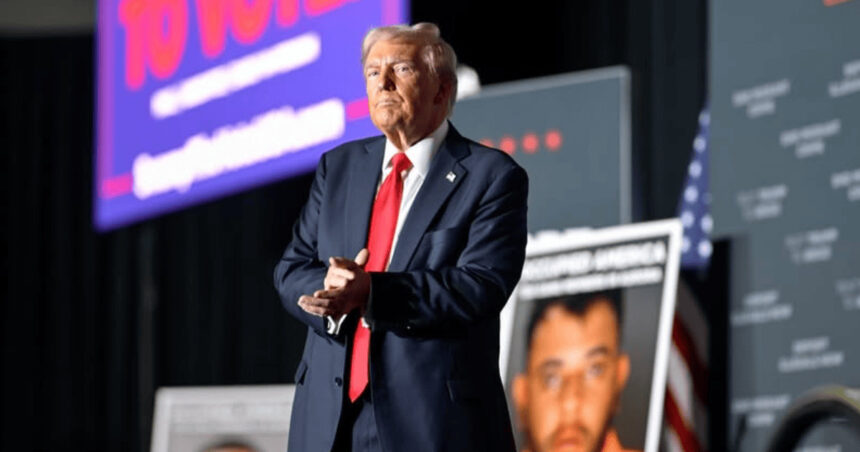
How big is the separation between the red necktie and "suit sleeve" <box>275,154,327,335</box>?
0.06 m

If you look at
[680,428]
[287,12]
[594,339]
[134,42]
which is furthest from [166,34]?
A: [680,428]

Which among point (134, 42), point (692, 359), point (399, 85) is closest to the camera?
point (399, 85)

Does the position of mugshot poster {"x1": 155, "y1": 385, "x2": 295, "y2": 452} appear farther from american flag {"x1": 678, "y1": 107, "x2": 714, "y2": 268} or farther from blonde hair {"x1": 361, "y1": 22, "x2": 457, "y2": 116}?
blonde hair {"x1": 361, "y1": 22, "x2": 457, "y2": 116}

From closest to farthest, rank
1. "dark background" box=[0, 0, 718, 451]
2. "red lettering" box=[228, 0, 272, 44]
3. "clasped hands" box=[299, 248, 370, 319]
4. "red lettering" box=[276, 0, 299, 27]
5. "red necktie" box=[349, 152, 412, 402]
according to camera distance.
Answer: "clasped hands" box=[299, 248, 370, 319], "red necktie" box=[349, 152, 412, 402], "red lettering" box=[276, 0, 299, 27], "red lettering" box=[228, 0, 272, 44], "dark background" box=[0, 0, 718, 451]

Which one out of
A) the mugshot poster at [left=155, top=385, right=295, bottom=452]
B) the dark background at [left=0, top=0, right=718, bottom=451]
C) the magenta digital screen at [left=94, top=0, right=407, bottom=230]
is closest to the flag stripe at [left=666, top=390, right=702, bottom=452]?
the mugshot poster at [left=155, top=385, right=295, bottom=452]

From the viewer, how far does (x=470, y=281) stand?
1884mm

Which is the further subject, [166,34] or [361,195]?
[166,34]

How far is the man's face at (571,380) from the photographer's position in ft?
12.3

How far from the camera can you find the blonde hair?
2.00 meters

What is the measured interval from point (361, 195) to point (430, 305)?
23 centimetres

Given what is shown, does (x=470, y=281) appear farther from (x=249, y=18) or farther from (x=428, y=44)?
(x=249, y=18)

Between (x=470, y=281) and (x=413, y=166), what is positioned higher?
(x=413, y=166)

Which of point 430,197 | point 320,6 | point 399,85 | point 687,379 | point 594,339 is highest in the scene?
point 320,6

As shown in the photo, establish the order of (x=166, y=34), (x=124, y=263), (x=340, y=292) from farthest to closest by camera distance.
Answer: (x=124, y=263), (x=166, y=34), (x=340, y=292)
